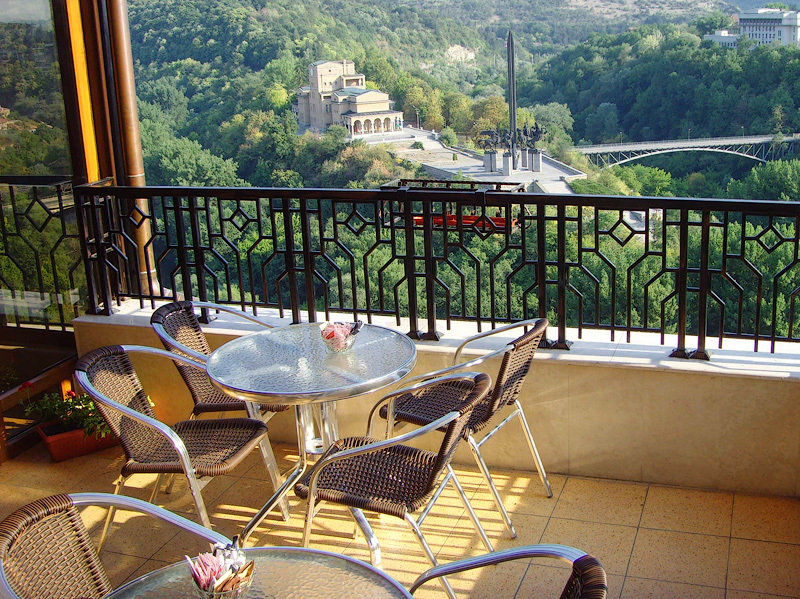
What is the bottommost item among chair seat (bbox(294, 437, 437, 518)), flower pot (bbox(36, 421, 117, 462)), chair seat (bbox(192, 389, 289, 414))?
flower pot (bbox(36, 421, 117, 462))

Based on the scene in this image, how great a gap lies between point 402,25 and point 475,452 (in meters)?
31.5

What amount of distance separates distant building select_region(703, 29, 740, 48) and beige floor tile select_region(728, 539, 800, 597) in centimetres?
3795

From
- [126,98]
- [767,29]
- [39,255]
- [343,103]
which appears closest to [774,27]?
[767,29]

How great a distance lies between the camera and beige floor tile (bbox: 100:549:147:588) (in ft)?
9.52

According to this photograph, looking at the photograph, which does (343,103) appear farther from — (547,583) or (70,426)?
(547,583)

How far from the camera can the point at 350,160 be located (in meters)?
28.0

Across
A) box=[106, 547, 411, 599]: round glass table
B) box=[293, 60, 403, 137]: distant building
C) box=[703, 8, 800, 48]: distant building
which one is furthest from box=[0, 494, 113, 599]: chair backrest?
box=[703, 8, 800, 48]: distant building

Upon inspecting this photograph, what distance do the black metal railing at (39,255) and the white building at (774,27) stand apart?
1447 inches

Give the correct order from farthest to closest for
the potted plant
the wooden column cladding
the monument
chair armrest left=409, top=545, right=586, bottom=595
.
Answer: the monument < the wooden column cladding < the potted plant < chair armrest left=409, top=545, right=586, bottom=595

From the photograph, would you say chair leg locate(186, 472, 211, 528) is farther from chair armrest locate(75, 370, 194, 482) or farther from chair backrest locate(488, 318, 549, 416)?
chair backrest locate(488, 318, 549, 416)

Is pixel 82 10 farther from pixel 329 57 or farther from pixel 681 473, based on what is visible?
pixel 329 57

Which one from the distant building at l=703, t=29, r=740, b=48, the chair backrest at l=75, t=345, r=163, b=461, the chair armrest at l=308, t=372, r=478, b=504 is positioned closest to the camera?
the chair armrest at l=308, t=372, r=478, b=504

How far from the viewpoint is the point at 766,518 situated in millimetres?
3025

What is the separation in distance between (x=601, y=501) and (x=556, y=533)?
11.6 inches
